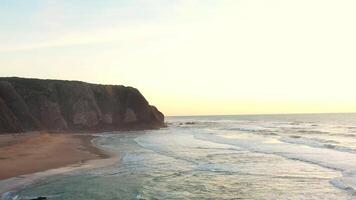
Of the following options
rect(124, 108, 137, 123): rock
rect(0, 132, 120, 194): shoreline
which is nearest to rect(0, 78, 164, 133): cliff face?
rect(124, 108, 137, 123): rock

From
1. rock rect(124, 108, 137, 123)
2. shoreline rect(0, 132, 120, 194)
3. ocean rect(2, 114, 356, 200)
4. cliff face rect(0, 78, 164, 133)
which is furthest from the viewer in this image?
rock rect(124, 108, 137, 123)

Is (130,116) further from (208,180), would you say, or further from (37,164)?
(208,180)

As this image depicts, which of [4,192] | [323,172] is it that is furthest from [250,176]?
[4,192]

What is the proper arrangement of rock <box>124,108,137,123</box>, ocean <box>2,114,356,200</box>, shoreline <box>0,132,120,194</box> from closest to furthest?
ocean <box>2,114,356,200</box>
shoreline <box>0,132,120,194</box>
rock <box>124,108,137,123</box>

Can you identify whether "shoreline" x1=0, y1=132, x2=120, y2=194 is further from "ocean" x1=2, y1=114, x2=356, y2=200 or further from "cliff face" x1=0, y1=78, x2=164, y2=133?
"cliff face" x1=0, y1=78, x2=164, y2=133

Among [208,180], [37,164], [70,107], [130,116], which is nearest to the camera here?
[208,180]

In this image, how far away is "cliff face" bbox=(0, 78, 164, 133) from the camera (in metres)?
65.8

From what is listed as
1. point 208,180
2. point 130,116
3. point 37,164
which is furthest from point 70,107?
point 208,180

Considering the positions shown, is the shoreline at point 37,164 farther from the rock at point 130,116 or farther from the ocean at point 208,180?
the rock at point 130,116

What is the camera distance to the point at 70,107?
267ft

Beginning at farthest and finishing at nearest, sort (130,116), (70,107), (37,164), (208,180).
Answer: (130,116) < (70,107) < (37,164) < (208,180)

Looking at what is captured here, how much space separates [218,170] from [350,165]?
298 inches

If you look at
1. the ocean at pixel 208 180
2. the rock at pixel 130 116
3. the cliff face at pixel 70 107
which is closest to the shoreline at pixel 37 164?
the ocean at pixel 208 180

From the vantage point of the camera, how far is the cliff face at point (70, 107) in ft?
216
